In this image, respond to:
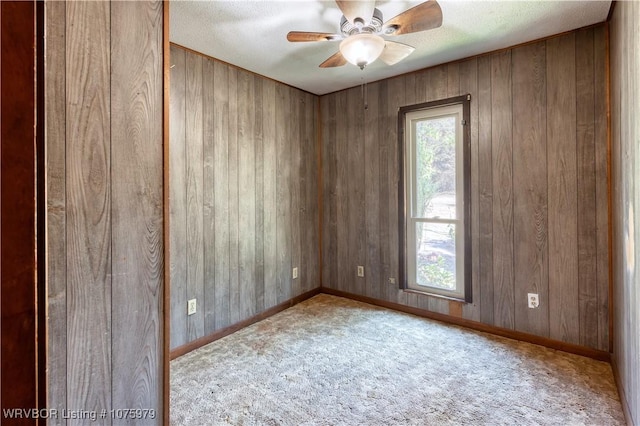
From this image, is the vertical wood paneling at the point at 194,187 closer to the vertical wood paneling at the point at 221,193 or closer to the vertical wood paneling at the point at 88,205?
the vertical wood paneling at the point at 221,193

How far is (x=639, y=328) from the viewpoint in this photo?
1556mm

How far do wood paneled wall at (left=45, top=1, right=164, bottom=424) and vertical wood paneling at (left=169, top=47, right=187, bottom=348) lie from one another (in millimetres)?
1491

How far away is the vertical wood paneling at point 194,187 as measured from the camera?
9.14ft

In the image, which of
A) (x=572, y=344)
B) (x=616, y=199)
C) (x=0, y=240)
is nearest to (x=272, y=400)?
(x=0, y=240)

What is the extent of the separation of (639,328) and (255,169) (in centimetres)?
300

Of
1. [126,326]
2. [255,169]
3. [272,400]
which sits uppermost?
[255,169]

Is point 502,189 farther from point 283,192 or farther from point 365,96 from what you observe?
point 283,192

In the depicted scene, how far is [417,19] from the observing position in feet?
6.31

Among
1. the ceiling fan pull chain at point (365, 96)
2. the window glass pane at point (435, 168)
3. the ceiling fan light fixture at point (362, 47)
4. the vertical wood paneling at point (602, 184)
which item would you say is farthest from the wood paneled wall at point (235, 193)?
the vertical wood paneling at point (602, 184)

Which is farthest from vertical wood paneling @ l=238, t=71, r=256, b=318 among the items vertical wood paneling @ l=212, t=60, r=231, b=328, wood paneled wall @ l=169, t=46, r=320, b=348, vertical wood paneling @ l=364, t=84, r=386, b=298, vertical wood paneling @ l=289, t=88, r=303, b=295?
vertical wood paneling @ l=364, t=84, r=386, b=298

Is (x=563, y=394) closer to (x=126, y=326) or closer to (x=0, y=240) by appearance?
(x=126, y=326)

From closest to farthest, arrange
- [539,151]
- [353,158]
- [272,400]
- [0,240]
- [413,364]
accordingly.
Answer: [0,240]
[272,400]
[413,364]
[539,151]
[353,158]

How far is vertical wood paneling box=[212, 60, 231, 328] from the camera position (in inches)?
118

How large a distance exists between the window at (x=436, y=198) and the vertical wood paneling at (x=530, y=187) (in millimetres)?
400
